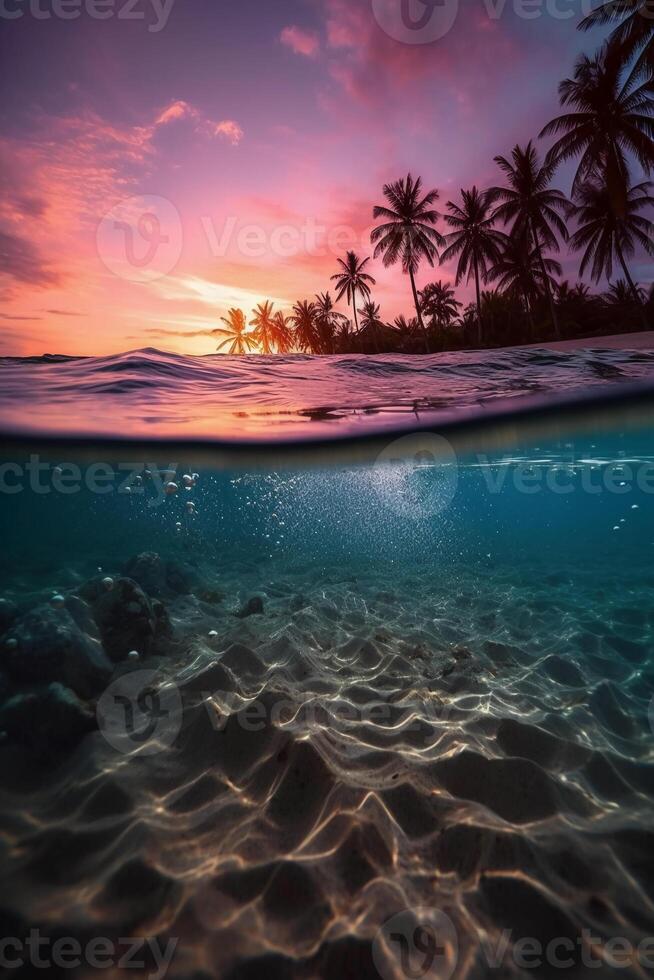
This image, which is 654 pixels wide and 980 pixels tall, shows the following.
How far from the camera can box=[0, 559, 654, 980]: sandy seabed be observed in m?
2.31

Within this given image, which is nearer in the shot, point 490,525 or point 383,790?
point 383,790

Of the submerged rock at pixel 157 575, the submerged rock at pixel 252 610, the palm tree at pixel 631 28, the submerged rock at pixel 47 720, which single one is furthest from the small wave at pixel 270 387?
the palm tree at pixel 631 28

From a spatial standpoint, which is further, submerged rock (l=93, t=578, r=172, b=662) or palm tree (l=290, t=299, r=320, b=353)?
palm tree (l=290, t=299, r=320, b=353)

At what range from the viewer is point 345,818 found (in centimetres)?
298

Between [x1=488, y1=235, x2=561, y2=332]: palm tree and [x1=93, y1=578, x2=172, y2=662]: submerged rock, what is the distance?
3408 cm

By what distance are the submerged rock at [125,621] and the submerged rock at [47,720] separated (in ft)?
4.29

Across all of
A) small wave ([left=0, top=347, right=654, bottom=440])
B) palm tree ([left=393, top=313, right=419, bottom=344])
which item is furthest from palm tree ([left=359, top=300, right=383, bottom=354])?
small wave ([left=0, top=347, right=654, bottom=440])

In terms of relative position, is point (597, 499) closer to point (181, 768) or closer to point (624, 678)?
point (624, 678)

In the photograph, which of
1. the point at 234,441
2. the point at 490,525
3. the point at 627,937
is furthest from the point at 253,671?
the point at 490,525

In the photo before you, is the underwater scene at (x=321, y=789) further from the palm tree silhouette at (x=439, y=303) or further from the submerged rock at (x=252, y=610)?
the palm tree silhouette at (x=439, y=303)

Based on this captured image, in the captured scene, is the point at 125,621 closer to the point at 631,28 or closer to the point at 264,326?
the point at 631,28

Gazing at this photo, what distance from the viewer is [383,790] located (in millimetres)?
3211

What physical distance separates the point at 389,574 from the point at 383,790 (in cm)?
885

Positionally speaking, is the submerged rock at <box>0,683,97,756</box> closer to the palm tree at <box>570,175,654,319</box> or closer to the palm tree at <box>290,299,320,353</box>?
the palm tree at <box>570,175,654,319</box>
